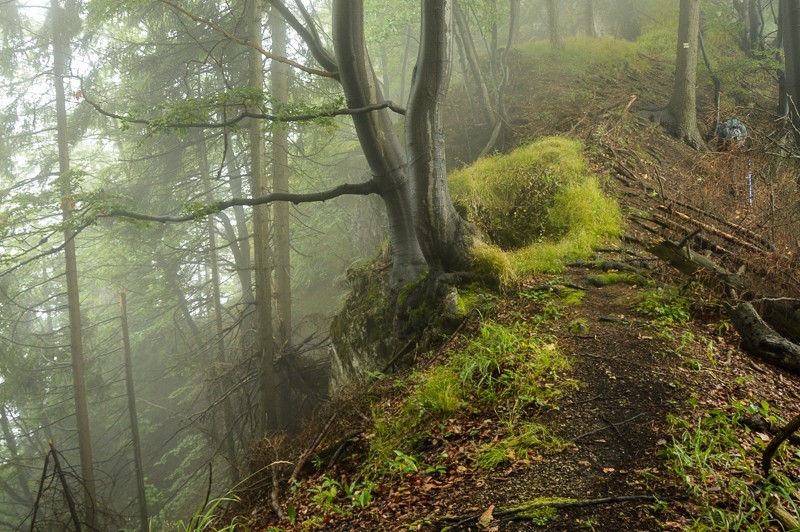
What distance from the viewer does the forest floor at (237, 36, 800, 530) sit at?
Answer: 8.05ft

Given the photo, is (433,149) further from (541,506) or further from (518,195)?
(541,506)

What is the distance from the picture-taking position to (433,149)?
5.92 metres

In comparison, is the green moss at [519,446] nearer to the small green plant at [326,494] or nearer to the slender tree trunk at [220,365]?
the small green plant at [326,494]

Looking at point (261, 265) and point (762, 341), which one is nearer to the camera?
point (762, 341)

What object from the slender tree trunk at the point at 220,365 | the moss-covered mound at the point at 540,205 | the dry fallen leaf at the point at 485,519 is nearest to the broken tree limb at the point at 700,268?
the moss-covered mound at the point at 540,205

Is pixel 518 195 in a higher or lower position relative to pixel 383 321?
higher

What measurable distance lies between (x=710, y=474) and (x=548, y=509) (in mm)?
892

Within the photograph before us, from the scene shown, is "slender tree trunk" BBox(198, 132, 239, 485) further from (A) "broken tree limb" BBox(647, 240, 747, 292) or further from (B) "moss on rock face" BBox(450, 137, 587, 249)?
(A) "broken tree limb" BBox(647, 240, 747, 292)

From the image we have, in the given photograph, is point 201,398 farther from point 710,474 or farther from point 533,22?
point 533,22

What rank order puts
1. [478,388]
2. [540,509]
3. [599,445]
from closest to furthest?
[540,509] < [599,445] < [478,388]

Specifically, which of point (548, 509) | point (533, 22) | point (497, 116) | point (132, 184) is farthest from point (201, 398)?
point (533, 22)

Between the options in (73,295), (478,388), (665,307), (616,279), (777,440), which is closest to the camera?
(777,440)

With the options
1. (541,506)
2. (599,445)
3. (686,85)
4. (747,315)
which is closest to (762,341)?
(747,315)

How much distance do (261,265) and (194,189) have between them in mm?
4924
